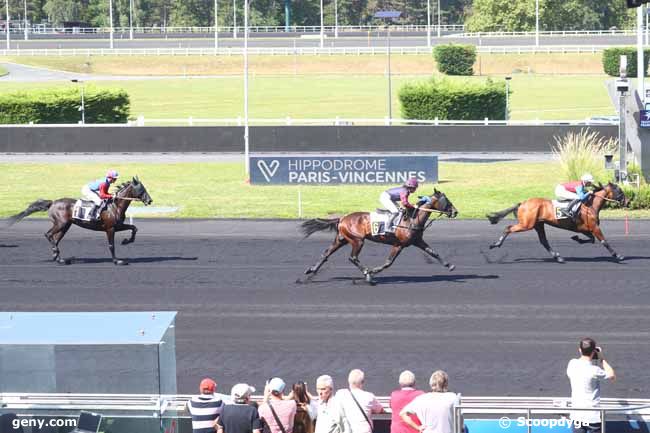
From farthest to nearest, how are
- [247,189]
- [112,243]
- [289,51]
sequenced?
[289,51] → [247,189] → [112,243]

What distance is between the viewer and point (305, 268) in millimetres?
21062

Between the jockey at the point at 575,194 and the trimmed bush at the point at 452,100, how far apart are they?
92.9ft

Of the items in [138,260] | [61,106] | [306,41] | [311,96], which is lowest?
[138,260]

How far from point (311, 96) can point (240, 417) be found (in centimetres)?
6393

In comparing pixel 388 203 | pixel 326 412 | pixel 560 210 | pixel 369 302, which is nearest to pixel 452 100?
pixel 560 210

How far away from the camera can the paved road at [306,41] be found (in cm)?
8981

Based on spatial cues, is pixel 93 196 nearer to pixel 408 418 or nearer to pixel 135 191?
pixel 135 191

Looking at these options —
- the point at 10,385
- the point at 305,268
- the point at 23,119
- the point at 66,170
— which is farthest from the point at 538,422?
the point at 23,119

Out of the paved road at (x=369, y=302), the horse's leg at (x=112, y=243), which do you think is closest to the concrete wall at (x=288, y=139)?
the paved road at (x=369, y=302)

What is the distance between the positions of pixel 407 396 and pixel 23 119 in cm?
4238

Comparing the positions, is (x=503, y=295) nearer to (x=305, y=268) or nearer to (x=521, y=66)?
(x=305, y=268)

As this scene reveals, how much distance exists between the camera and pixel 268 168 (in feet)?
102

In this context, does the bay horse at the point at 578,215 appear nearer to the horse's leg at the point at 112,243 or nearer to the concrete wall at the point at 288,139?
the horse's leg at the point at 112,243

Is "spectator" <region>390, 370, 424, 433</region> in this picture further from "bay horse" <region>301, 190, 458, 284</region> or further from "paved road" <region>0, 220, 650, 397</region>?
"bay horse" <region>301, 190, 458, 284</region>
